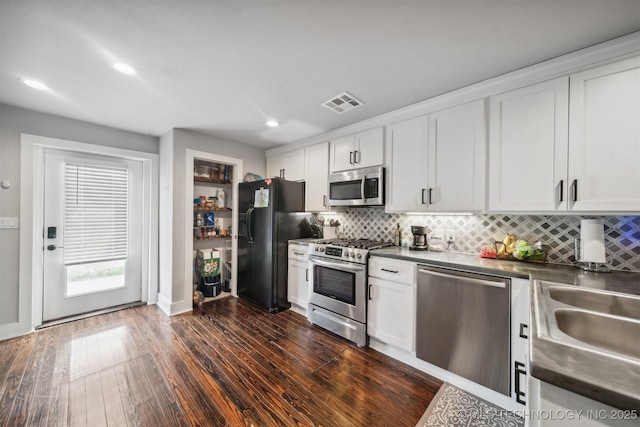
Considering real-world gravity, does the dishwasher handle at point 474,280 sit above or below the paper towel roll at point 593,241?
below

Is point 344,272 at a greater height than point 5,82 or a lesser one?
lesser

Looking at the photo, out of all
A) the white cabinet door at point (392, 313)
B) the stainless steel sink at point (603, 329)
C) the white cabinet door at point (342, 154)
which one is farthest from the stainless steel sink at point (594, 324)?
the white cabinet door at point (342, 154)

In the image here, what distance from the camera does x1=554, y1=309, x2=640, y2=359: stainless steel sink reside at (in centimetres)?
90

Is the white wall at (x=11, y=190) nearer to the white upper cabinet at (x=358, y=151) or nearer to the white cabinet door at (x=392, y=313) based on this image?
the white upper cabinet at (x=358, y=151)

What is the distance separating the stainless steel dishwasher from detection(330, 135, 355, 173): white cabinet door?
1582 mm

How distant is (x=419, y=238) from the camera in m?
2.57

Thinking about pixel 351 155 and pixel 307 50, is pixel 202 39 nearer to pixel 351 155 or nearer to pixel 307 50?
pixel 307 50

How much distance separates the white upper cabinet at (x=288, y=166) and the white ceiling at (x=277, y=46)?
1217 millimetres

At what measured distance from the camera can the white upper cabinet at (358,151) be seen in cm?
276

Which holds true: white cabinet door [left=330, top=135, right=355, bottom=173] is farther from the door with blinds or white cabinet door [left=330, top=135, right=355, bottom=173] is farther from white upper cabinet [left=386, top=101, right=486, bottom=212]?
the door with blinds

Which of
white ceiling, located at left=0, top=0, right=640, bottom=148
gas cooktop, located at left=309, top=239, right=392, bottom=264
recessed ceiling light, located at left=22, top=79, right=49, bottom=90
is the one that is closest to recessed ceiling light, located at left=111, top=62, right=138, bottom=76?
white ceiling, located at left=0, top=0, right=640, bottom=148

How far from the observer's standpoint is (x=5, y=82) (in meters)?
2.06

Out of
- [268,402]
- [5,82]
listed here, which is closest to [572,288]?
[268,402]

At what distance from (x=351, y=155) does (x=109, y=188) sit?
3265 millimetres
